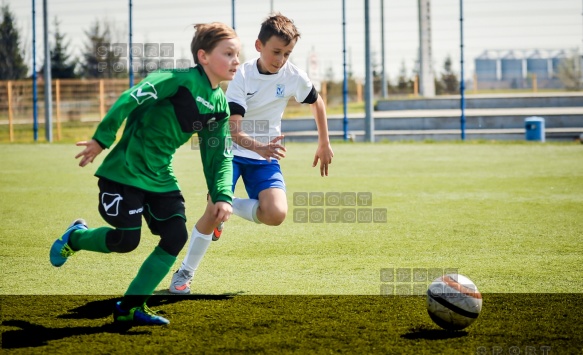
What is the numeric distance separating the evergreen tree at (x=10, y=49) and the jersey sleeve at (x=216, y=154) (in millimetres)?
29028

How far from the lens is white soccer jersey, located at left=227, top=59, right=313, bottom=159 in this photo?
636cm

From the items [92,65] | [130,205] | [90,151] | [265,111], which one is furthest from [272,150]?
[92,65]

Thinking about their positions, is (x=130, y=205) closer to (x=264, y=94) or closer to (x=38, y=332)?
(x=38, y=332)

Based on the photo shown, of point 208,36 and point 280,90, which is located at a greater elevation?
point 208,36

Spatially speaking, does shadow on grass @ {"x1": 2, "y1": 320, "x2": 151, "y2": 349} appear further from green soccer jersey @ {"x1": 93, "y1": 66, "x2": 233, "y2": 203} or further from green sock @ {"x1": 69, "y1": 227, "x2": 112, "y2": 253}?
green soccer jersey @ {"x1": 93, "y1": 66, "x2": 233, "y2": 203}

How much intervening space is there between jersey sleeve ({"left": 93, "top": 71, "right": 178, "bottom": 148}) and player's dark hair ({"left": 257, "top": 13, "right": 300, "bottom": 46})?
149 cm

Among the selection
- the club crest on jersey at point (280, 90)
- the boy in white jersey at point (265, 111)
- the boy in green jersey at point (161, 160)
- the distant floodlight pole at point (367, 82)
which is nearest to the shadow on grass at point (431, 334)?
the boy in green jersey at point (161, 160)

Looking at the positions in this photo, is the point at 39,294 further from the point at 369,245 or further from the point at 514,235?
the point at 514,235

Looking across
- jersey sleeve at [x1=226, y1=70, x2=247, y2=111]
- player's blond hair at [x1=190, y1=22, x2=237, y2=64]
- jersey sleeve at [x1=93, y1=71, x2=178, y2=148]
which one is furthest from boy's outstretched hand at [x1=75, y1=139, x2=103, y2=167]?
jersey sleeve at [x1=226, y1=70, x2=247, y2=111]

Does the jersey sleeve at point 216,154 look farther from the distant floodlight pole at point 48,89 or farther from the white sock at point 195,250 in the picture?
the distant floodlight pole at point 48,89

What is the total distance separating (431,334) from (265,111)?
8.49 ft

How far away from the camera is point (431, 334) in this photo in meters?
4.64

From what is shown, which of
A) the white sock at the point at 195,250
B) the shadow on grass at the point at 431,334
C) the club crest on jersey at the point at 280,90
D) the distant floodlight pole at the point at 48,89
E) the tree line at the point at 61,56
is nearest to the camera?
the shadow on grass at the point at 431,334

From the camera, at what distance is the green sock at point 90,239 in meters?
4.95
